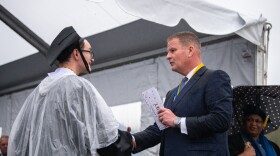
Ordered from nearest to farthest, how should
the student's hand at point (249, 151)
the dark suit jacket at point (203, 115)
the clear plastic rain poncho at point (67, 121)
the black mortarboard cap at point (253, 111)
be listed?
the clear plastic rain poncho at point (67, 121), the dark suit jacket at point (203, 115), the student's hand at point (249, 151), the black mortarboard cap at point (253, 111)

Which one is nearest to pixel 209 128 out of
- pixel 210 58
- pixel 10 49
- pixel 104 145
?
pixel 104 145

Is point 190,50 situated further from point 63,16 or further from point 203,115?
point 63,16

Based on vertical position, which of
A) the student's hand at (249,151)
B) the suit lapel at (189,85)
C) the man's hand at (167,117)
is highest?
the suit lapel at (189,85)

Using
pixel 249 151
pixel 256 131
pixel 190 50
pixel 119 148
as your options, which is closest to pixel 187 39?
pixel 190 50

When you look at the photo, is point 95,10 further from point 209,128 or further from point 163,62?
point 209,128

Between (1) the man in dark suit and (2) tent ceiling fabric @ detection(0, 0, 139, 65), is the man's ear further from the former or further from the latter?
(2) tent ceiling fabric @ detection(0, 0, 139, 65)

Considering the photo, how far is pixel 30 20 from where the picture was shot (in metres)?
4.93

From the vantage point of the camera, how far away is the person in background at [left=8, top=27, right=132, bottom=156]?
204 centimetres

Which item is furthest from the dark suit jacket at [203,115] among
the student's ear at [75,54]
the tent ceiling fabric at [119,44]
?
the tent ceiling fabric at [119,44]

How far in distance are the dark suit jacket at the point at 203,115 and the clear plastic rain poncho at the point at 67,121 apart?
0.43 m

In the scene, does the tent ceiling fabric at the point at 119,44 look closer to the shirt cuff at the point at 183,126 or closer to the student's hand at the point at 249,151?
the student's hand at the point at 249,151

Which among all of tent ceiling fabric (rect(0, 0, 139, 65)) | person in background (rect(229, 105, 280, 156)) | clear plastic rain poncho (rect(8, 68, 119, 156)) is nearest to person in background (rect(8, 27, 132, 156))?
clear plastic rain poncho (rect(8, 68, 119, 156))

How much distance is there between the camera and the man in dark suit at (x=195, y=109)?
2.23 metres

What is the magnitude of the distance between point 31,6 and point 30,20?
0.19m
